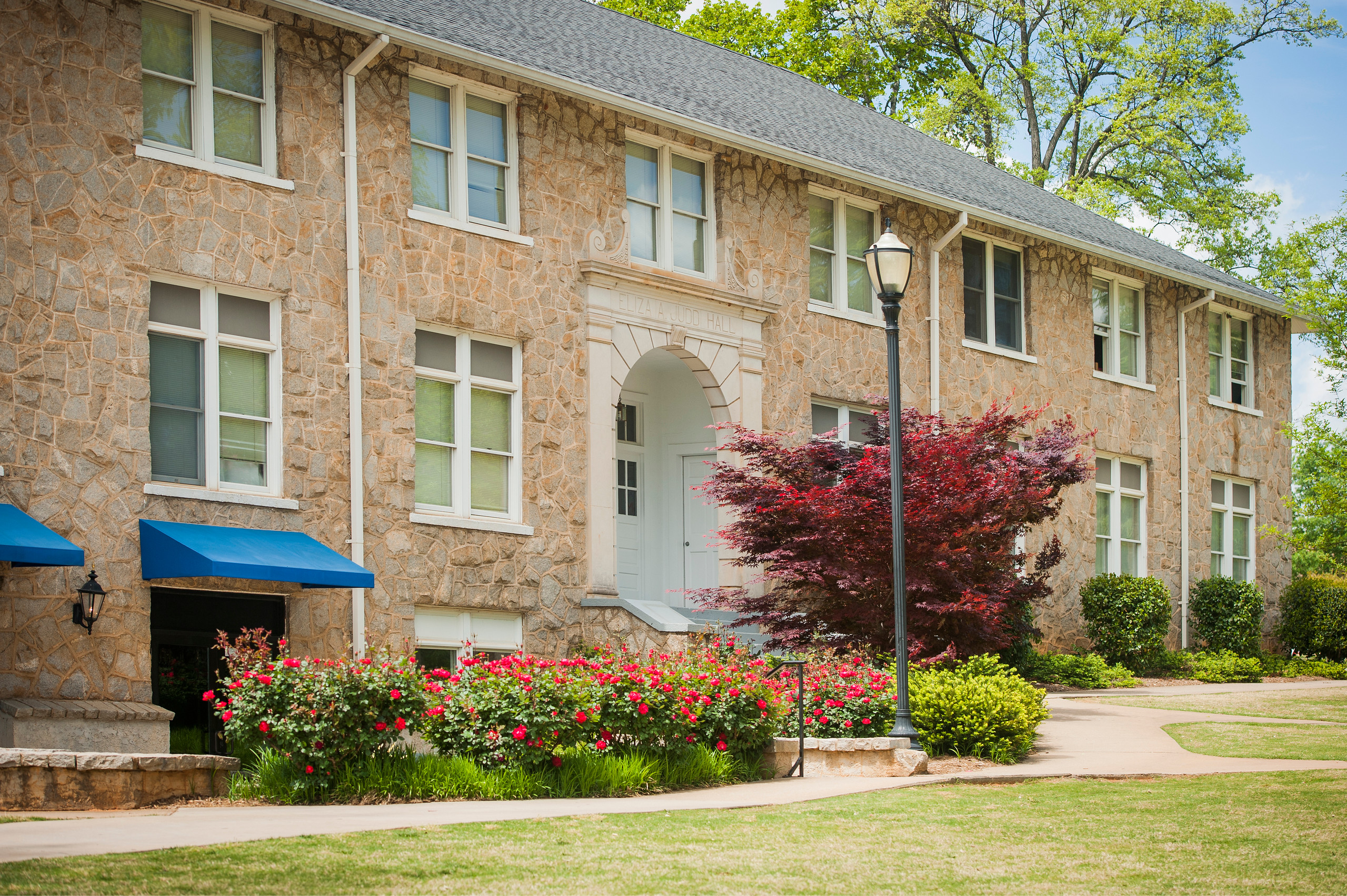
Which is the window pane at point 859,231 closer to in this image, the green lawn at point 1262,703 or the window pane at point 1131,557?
the green lawn at point 1262,703

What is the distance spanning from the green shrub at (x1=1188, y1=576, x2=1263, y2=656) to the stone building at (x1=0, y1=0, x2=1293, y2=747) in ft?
9.46

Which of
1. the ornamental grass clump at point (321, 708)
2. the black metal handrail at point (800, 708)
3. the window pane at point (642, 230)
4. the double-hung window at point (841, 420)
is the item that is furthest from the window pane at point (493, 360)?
the ornamental grass clump at point (321, 708)

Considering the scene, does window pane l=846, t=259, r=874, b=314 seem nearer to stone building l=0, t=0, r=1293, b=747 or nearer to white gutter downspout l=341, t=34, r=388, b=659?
stone building l=0, t=0, r=1293, b=747

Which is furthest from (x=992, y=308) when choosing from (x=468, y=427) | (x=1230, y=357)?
(x=468, y=427)

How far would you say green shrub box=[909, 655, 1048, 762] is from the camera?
12.9 metres

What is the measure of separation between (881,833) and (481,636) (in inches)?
311

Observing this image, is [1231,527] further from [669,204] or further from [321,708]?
[321,708]

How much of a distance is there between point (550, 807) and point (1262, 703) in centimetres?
1193

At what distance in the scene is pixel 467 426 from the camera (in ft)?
52.5

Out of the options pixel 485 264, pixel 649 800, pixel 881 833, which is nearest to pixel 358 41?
pixel 485 264

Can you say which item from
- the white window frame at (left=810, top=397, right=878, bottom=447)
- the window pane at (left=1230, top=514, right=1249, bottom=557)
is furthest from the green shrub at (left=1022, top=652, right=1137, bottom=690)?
the window pane at (left=1230, top=514, right=1249, bottom=557)

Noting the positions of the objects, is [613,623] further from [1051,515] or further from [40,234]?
[40,234]

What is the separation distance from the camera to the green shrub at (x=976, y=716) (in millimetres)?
12922

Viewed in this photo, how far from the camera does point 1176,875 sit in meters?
7.27
